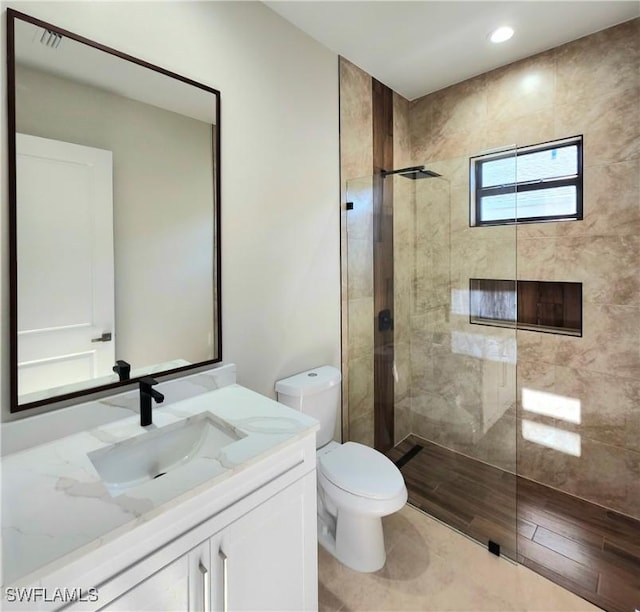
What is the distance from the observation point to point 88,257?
4.03 ft

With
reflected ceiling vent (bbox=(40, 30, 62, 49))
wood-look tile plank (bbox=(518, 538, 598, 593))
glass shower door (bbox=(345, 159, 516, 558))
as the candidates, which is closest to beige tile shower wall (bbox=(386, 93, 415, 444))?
glass shower door (bbox=(345, 159, 516, 558))

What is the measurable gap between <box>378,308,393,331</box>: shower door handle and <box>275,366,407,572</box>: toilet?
0.67 m

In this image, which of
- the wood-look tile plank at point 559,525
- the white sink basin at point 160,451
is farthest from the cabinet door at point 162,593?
the wood-look tile plank at point 559,525

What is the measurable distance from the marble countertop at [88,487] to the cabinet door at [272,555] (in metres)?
0.17

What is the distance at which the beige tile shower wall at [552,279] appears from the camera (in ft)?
6.41

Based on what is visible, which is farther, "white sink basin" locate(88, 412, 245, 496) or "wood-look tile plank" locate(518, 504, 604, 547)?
"wood-look tile plank" locate(518, 504, 604, 547)

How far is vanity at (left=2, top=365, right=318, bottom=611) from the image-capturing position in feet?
2.35

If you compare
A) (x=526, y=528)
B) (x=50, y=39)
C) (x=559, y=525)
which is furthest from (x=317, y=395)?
(x=50, y=39)

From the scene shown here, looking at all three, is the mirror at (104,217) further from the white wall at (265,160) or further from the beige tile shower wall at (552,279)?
the beige tile shower wall at (552,279)

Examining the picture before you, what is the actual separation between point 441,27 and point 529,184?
1.10 metres

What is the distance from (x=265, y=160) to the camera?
174cm

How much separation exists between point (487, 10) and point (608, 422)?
2341mm

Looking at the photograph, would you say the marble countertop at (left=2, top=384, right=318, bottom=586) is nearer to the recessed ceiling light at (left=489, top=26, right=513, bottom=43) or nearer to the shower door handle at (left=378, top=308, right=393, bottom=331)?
the shower door handle at (left=378, top=308, right=393, bottom=331)

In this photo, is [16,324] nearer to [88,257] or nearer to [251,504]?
[88,257]
